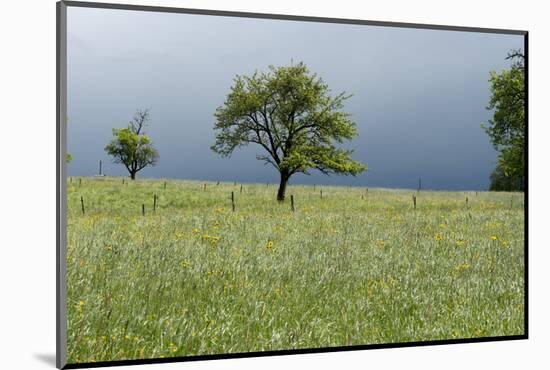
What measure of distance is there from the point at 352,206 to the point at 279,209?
3.33ft

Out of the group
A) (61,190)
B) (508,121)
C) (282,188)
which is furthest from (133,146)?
(508,121)

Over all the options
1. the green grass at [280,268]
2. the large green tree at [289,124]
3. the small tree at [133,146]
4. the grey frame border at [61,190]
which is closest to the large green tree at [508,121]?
the green grass at [280,268]

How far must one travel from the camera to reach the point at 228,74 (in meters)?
8.32

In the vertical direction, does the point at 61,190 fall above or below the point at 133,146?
below

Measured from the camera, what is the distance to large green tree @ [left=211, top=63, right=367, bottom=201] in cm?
848

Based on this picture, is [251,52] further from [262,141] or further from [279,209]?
[279,209]

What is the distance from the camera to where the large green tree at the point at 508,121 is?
9375 mm

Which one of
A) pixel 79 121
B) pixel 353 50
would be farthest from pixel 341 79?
pixel 79 121

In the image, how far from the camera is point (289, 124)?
366 inches

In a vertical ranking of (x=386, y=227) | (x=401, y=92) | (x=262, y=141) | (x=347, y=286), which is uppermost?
(x=401, y=92)

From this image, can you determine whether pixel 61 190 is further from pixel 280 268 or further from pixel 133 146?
pixel 280 268

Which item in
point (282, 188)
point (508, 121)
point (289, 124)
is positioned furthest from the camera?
point (508, 121)

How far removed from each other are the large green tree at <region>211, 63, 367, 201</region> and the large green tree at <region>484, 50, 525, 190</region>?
204 centimetres

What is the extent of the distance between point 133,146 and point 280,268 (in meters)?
2.37
